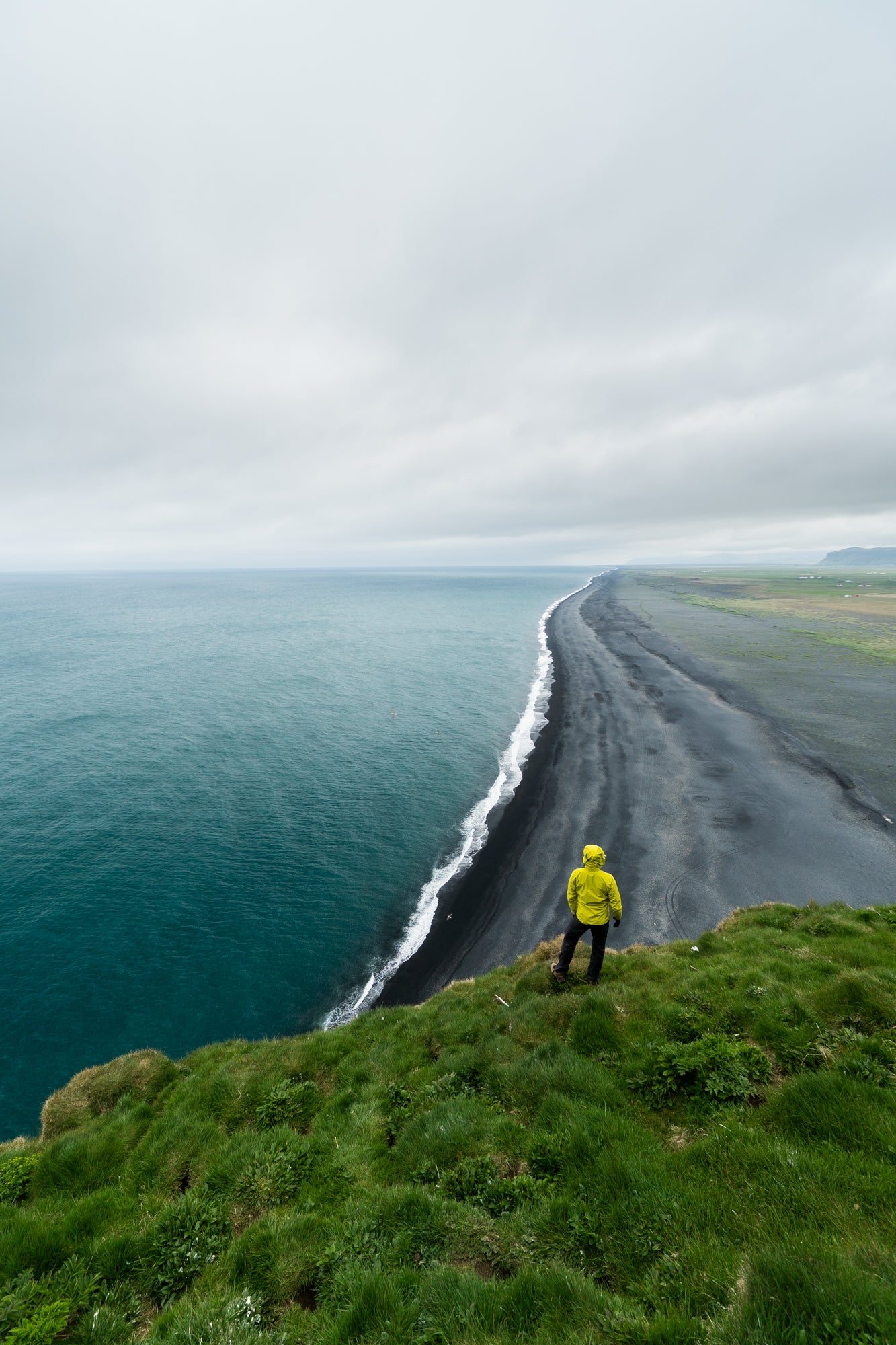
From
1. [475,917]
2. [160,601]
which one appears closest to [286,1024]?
[475,917]

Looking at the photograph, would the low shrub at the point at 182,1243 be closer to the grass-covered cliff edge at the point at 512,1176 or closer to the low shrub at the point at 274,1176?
the grass-covered cliff edge at the point at 512,1176

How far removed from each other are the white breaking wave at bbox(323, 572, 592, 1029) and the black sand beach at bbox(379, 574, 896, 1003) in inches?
25.5

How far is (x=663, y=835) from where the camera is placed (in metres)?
31.9

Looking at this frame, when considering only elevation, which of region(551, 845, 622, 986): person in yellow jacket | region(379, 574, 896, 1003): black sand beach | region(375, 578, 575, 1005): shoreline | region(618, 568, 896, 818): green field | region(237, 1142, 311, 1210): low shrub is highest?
region(551, 845, 622, 986): person in yellow jacket

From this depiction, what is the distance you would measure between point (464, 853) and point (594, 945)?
21132 mm

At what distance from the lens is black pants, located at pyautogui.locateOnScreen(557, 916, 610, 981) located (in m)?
11.4

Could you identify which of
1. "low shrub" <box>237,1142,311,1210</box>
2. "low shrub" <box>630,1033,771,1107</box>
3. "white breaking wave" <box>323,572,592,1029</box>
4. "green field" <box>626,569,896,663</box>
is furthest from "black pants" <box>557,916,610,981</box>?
"green field" <box>626,569,896,663</box>

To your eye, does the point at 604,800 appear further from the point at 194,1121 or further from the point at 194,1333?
the point at 194,1333

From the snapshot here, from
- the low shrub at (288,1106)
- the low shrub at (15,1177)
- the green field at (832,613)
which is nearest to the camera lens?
the low shrub at (15,1177)

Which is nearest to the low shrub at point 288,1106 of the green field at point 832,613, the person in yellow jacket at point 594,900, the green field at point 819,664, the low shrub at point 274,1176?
the low shrub at point 274,1176

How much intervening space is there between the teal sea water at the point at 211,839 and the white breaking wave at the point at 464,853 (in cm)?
48

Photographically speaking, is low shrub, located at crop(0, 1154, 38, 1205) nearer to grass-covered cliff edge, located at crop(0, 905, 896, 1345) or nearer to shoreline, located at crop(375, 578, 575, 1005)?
grass-covered cliff edge, located at crop(0, 905, 896, 1345)

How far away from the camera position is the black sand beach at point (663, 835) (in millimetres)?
24719

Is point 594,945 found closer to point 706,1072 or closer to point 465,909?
point 706,1072
